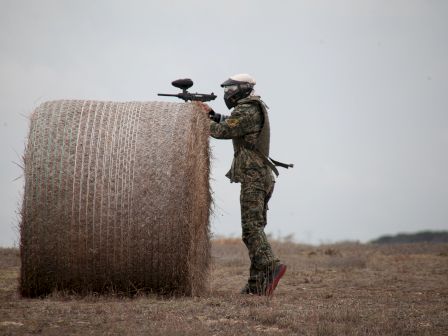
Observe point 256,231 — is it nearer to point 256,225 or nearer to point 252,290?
point 256,225

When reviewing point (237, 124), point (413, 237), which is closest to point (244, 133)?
point (237, 124)

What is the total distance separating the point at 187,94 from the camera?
11172 mm

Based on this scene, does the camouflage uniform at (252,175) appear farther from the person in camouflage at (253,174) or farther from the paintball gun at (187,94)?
the paintball gun at (187,94)

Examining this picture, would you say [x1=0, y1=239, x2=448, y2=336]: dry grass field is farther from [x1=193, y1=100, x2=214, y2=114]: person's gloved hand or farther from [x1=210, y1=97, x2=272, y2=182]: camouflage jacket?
[x1=193, y1=100, x2=214, y2=114]: person's gloved hand

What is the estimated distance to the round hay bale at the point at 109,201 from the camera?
31.3 feet

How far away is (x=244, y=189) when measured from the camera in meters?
10.8

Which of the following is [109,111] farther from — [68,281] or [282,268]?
[282,268]

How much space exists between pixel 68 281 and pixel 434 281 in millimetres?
6747

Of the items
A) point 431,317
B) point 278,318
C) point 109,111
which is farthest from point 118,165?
point 431,317

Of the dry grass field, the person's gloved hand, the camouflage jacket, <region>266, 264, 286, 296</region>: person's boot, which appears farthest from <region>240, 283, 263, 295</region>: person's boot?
the person's gloved hand

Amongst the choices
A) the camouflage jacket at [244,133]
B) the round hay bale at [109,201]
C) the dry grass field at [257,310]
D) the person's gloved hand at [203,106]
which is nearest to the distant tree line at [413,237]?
the dry grass field at [257,310]

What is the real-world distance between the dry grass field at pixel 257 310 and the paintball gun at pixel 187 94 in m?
2.60

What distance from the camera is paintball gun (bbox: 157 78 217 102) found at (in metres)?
11.0

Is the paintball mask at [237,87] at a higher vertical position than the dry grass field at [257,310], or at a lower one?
higher
